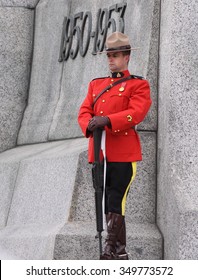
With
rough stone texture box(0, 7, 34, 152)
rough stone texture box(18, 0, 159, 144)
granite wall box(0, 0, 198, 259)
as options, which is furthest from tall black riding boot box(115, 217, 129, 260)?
rough stone texture box(0, 7, 34, 152)

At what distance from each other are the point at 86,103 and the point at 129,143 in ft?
1.39

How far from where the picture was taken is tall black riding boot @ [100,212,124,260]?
7.22 metres

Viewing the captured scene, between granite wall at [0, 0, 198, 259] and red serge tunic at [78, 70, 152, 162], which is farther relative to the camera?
granite wall at [0, 0, 198, 259]

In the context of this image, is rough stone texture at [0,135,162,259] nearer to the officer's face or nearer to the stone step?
the stone step

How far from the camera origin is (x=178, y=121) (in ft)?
25.4

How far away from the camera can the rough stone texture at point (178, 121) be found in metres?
7.65

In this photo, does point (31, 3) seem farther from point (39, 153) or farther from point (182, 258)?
point (182, 258)

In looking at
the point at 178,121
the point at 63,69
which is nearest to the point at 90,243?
the point at 178,121

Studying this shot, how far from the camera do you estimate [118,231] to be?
725 centimetres

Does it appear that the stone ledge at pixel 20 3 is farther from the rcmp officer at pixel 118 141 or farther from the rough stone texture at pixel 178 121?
the rcmp officer at pixel 118 141

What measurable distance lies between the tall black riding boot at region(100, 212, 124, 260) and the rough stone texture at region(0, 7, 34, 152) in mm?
4104

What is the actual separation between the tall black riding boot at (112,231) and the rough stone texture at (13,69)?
4104mm

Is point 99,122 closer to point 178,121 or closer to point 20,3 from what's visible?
point 178,121

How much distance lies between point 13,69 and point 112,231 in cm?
434
